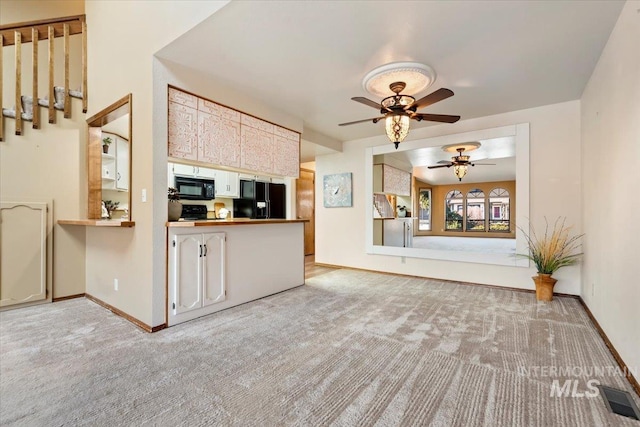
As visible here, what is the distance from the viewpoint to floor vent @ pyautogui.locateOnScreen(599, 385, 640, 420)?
152 centimetres

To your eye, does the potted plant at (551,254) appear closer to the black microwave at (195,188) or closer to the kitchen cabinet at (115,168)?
the black microwave at (195,188)

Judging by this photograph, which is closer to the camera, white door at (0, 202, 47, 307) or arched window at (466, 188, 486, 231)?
white door at (0, 202, 47, 307)

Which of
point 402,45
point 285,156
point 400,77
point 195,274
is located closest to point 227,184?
point 285,156

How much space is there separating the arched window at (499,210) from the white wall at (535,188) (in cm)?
81

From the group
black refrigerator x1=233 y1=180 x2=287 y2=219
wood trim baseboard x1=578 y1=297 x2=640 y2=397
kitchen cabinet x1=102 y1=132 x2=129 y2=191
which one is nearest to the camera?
wood trim baseboard x1=578 y1=297 x2=640 y2=397

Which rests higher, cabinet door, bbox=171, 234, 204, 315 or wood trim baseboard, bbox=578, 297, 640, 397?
cabinet door, bbox=171, 234, 204, 315

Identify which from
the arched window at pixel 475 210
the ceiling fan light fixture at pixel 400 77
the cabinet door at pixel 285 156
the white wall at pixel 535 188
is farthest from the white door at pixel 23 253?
the arched window at pixel 475 210

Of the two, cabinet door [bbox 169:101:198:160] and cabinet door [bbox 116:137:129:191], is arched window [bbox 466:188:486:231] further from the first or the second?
cabinet door [bbox 116:137:129:191]

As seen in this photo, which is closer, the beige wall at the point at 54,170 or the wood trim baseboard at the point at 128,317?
the wood trim baseboard at the point at 128,317

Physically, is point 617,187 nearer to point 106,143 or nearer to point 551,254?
point 551,254

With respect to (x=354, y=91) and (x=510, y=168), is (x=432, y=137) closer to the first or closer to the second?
(x=510, y=168)

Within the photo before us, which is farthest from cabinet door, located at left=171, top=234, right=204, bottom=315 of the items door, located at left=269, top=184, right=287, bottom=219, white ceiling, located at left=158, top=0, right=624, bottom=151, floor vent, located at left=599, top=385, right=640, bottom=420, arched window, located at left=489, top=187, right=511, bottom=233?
arched window, located at left=489, top=187, right=511, bottom=233

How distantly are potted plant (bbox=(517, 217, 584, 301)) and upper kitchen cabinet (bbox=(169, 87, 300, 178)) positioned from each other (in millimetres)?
3524

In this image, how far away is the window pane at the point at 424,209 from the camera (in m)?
6.26
